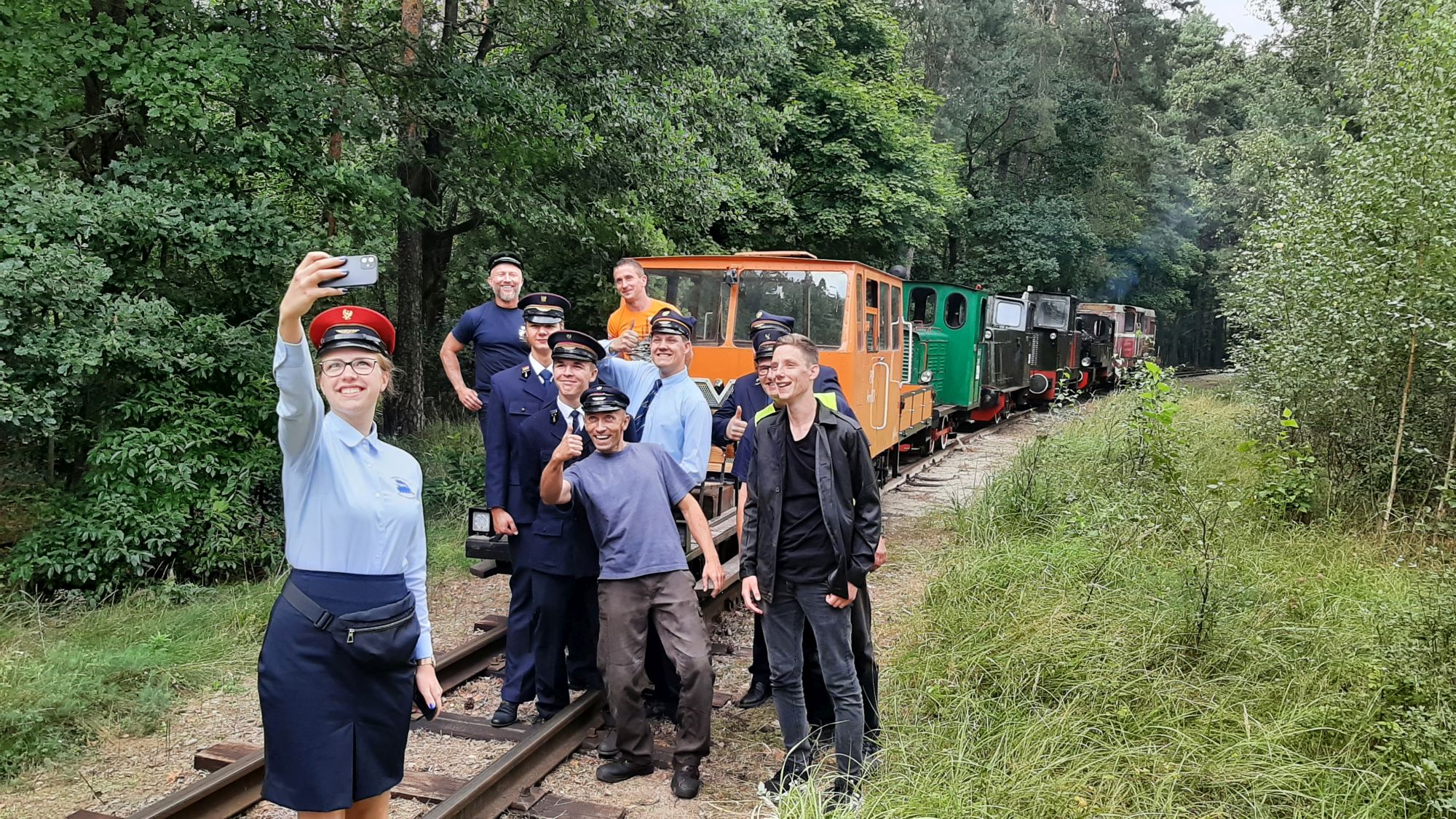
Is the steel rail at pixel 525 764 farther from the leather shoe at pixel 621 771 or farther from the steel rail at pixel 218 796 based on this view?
the steel rail at pixel 218 796

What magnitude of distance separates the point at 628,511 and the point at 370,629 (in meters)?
1.86

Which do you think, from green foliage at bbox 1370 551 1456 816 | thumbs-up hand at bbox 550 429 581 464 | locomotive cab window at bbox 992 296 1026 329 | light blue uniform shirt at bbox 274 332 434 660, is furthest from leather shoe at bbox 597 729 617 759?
locomotive cab window at bbox 992 296 1026 329

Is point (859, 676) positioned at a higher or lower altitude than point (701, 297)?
lower

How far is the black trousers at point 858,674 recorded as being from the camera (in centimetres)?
439

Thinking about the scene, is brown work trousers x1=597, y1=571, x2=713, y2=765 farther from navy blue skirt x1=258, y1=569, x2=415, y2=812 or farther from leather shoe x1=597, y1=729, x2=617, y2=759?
navy blue skirt x1=258, y1=569, x2=415, y2=812

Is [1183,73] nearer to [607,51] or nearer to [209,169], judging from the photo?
[607,51]

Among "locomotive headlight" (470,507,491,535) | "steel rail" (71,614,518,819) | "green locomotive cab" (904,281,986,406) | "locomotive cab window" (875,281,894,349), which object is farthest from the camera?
"green locomotive cab" (904,281,986,406)

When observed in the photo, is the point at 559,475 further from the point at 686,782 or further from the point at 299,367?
the point at 299,367

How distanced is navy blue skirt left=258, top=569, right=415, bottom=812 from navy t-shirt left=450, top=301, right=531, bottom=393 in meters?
3.38

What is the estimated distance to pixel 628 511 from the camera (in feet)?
14.9

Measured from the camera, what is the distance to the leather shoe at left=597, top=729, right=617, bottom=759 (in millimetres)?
4746

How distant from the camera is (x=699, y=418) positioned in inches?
199

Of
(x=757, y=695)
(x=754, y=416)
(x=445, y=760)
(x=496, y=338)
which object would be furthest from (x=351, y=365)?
(x=757, y=695)

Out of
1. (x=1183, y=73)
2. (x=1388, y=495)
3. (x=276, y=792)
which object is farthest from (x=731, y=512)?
(x=1183, y=73)
